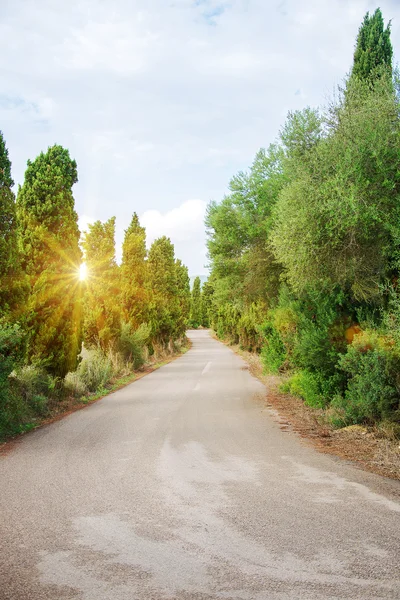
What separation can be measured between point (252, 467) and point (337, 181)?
5.49 m

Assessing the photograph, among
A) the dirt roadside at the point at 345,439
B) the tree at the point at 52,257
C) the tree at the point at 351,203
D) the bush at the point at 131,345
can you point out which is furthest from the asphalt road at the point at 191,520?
the bush at the point at 131,345

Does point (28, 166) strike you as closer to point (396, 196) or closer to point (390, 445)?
point (396, 196)

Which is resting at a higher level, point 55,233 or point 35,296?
point 55,233

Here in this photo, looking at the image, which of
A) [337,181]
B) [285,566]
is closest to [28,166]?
[337,181]

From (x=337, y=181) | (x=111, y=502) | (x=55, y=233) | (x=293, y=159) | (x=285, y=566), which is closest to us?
(x=285, y=566)

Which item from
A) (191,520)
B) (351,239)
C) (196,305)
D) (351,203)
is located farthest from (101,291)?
(196,305)

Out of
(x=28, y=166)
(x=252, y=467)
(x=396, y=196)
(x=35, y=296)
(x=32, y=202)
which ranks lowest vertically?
(x=252, y=467)

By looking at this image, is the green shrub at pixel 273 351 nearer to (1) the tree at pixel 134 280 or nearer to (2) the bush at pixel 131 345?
(2) the bush at pixel 131 345

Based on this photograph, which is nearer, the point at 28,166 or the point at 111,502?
the point at 111,502

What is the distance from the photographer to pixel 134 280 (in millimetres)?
30734

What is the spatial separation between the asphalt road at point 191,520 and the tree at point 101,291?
13.7 m

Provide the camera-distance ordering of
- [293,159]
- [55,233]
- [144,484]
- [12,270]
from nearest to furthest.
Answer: [144,484]
[12,270]
[293,159]
[55,233]

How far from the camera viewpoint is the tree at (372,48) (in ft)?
43.3

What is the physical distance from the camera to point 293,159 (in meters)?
12.3
